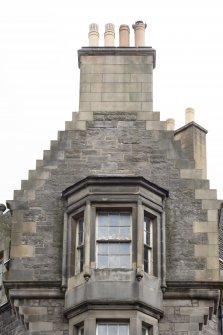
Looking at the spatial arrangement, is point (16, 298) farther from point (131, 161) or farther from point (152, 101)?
point (152, 101)

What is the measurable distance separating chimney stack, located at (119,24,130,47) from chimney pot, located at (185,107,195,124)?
3921 mm

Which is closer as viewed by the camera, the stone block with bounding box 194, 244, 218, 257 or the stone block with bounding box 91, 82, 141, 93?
the stone block with bounding box 194, 244, 218, 257

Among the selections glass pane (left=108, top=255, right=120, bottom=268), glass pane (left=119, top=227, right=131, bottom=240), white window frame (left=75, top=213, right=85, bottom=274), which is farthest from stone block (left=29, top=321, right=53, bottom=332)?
glass pane (left=119, top=227, right=131, bottom=240)

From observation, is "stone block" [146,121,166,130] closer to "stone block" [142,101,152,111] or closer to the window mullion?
"stone block" [142,101,152,111]

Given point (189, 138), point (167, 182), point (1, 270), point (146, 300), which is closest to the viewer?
point (146, 300)

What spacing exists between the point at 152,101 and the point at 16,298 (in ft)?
18.9

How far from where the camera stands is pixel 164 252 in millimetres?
23234

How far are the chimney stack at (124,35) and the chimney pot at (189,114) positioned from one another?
392cm

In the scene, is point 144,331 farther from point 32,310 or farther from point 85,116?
point 85,116

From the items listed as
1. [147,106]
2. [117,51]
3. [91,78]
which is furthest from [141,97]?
[117,51]

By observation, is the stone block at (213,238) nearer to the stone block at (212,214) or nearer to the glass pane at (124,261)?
the stone block at (212,214)

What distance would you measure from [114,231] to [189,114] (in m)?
7.49

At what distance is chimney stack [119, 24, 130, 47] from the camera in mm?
26375

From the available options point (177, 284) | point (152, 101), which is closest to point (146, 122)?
point (152, 101)
